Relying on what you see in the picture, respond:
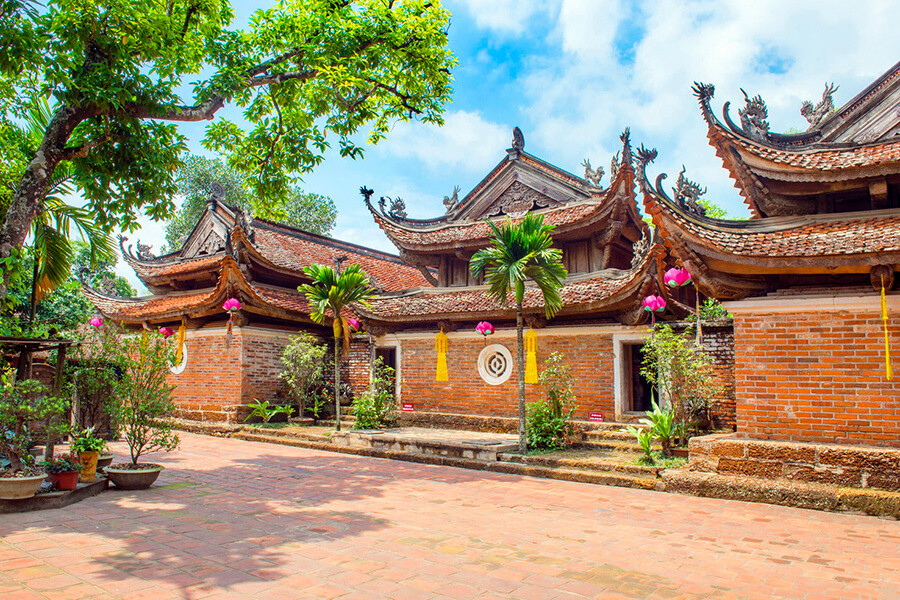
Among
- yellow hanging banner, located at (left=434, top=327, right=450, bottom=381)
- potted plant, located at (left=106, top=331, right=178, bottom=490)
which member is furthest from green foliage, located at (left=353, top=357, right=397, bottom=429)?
potted plant, located at (left=106, top=331, right=178, bottom=490)

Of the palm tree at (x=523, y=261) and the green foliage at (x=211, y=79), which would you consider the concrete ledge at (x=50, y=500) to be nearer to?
the green foliage at (x=211, y=79)

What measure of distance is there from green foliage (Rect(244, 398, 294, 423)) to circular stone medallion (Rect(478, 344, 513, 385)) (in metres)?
5.59

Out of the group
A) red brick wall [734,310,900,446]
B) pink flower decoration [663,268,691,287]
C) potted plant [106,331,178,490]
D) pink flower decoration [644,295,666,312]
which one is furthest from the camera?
pink flower decoration [644,295,666,312]

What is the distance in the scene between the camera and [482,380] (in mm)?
13664

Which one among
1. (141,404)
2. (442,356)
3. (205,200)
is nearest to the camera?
(141,404)

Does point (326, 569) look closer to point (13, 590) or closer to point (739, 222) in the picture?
point (13, 590)

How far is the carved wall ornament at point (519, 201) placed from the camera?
15.5m

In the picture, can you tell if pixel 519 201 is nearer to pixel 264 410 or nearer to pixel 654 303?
pixel 654 303

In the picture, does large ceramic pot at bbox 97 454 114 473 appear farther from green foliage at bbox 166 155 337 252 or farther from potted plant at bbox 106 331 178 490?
green foliage at bbox 166 155 337 252

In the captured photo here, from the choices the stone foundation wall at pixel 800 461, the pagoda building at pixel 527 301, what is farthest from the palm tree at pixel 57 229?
the stone foundation wall at pixel 800 461

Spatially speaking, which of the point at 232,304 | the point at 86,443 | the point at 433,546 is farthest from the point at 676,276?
A: the point at 232,304

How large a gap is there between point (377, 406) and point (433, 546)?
27.9 feet

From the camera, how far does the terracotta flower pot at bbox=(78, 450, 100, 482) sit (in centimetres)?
754

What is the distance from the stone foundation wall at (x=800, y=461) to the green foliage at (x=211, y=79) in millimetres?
8244
